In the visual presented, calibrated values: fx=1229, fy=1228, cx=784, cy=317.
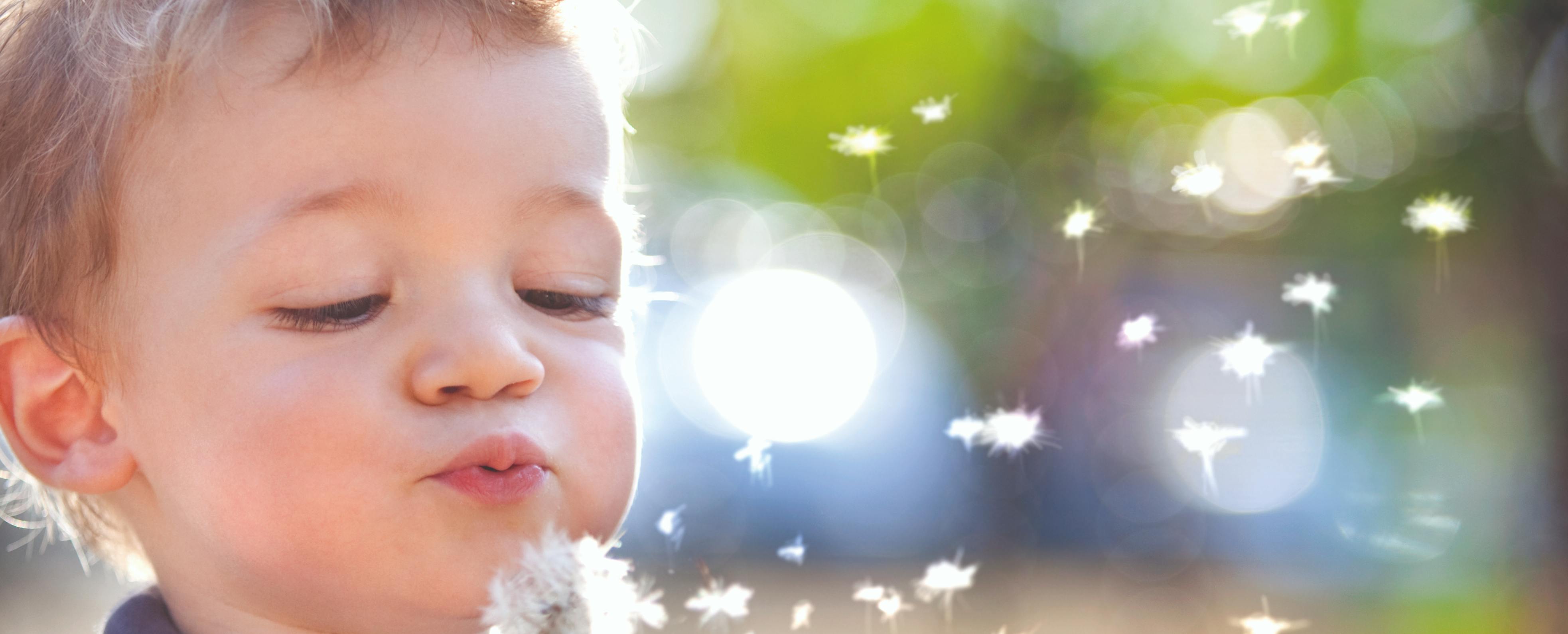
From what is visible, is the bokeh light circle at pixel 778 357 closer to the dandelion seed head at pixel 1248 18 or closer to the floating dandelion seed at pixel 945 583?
the floating dandelion seed at pixel 945 583

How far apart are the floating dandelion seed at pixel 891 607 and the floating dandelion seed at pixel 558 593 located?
0.55 meters

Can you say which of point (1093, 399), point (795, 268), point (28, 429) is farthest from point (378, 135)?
point (1093, 399)

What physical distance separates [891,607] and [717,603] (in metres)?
0.53

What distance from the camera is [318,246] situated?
1053 mm

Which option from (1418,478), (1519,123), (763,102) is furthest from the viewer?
(763,102)

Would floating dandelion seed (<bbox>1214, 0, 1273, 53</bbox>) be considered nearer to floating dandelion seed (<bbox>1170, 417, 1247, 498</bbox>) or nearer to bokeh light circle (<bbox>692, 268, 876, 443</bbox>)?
floating dandelion seed (<bbox>1170, 417, 1247, 498</bbox>)

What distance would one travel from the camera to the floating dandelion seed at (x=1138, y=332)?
1892mm

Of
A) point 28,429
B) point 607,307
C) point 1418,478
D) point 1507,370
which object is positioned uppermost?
point 1507,370

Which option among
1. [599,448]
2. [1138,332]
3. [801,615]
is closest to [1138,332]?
[1138,332]

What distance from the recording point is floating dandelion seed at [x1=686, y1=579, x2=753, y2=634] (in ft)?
6.57

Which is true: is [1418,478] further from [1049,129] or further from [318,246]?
[318,246]

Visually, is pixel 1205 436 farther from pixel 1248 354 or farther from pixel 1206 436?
pixel 1248 354

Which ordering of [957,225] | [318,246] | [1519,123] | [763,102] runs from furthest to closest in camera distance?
[763,102] < [957,225] < [1519,123] < [318,246]

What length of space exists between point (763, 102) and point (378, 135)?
3113mm
